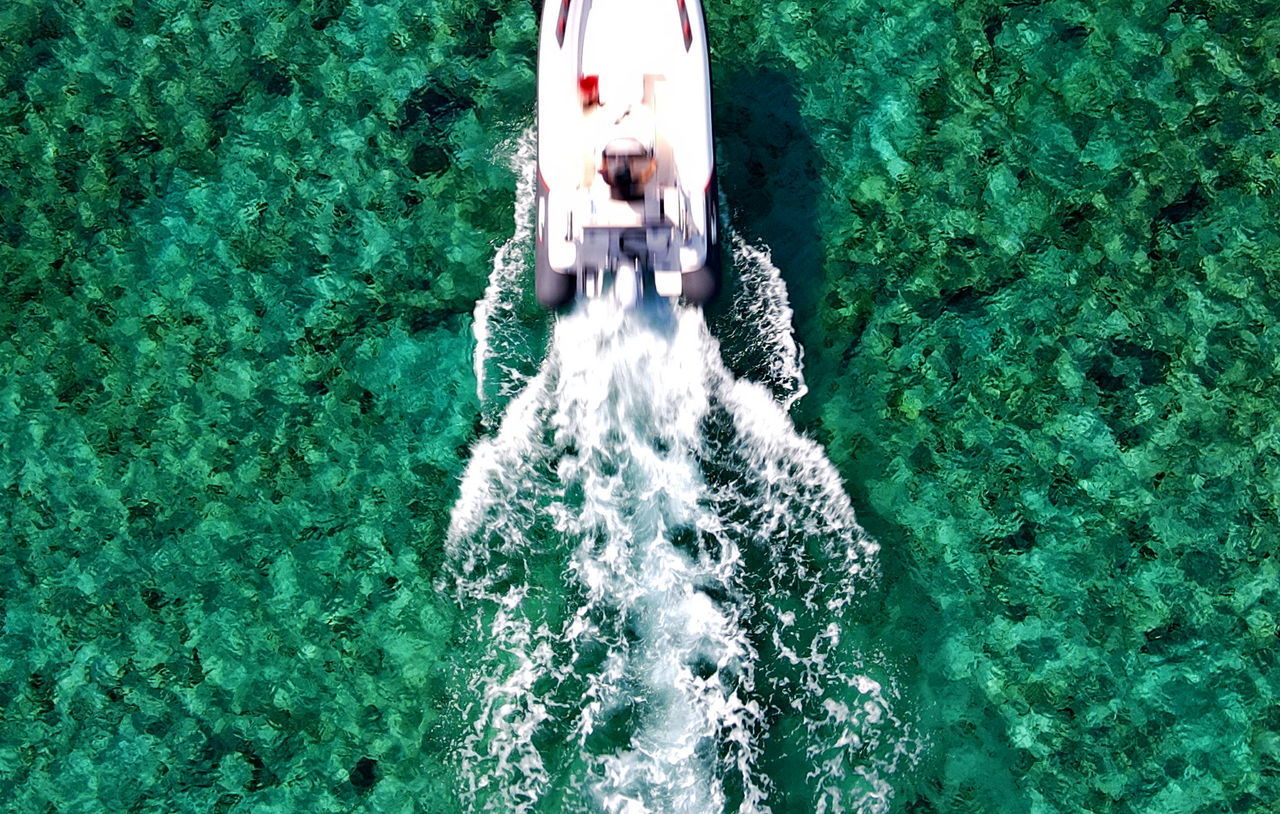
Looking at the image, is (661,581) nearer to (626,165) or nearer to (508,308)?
(508,308)

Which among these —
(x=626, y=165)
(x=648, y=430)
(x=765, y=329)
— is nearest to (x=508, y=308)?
(x=648, y=430)

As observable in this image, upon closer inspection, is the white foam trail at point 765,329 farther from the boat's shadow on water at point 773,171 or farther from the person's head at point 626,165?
the person's head at point 626,165

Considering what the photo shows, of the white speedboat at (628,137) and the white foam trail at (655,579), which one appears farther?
the white foam trail at (655,579)

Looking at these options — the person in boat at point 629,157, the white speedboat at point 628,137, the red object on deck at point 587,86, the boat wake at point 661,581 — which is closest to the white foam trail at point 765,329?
the boat wake at point 661,581

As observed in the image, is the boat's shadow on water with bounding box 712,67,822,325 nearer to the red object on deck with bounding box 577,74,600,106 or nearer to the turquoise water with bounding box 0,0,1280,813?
the turquoise water with bounding box 0,0,1280,813

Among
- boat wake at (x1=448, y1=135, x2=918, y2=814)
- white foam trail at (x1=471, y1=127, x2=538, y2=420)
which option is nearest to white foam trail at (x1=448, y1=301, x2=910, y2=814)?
boat wake at (x1=448, y1=135, x2=918, y2=814)

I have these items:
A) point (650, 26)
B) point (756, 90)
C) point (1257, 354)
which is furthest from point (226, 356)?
point (1257, 354)
